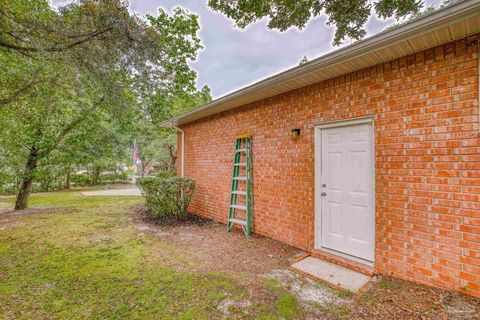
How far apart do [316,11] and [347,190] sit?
208 inches

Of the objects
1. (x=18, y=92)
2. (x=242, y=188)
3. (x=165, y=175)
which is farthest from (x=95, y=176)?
Result: (x=242, y=188)

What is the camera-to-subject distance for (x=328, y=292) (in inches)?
105

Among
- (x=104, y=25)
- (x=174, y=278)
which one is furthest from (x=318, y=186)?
(x=104, y=25)

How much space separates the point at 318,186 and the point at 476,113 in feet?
6.55

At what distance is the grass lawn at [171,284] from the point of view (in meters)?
2.29

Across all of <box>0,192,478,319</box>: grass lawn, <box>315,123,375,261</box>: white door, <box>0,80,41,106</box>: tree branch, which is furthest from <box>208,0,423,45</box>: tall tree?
<box>0,192,478,319</box>: grass lawn

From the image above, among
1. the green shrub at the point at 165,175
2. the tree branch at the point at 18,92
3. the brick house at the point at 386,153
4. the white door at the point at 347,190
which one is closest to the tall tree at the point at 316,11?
the brick house at the point at 386,153

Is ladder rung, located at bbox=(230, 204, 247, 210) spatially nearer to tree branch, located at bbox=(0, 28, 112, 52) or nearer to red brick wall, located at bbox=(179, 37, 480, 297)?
red brick wall, located at bbox=(179, 37, 480, 297)

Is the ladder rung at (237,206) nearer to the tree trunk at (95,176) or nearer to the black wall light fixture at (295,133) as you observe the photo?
the black wall light fixture at (295,133)

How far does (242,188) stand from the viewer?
5160 millimetres

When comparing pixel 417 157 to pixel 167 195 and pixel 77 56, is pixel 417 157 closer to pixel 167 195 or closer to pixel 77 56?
pixel 77 56

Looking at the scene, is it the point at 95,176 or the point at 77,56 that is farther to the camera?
the point at 95,176

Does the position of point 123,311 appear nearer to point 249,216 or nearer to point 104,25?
point 249,216

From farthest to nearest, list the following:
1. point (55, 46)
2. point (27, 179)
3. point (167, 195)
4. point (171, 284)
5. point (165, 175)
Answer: point (165, 175)
point (27, 179)
point (167, 195)
point (55, 46)
point (171, 284)
